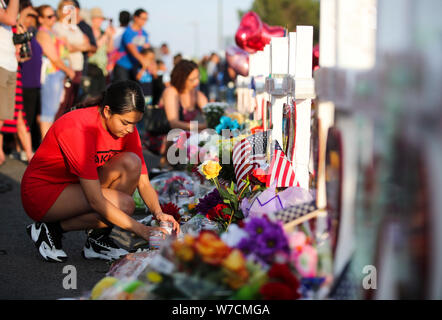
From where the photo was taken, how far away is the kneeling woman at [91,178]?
3666 mm

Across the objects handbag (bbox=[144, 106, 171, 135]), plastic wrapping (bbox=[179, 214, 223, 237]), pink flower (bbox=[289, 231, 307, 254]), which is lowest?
plastic wrapping (bbox=[179, 214, 223, 237])

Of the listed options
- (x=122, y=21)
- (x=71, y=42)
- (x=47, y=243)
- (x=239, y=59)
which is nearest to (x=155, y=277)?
(x=47, y=243)

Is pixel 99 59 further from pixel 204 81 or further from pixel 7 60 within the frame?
pixel 204 81

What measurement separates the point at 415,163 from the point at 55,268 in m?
2.77

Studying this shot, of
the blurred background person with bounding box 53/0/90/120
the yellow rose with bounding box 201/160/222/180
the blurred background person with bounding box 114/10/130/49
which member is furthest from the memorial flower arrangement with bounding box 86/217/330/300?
the blurred background person with bounding box 114/10/130/49

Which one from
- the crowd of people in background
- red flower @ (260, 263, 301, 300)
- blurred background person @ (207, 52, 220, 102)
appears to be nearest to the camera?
red flower @ (260, 263, 301, 300)

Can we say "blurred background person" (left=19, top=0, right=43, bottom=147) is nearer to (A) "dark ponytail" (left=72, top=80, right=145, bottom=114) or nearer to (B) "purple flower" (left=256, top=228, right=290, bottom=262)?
(A) "dark ponytail" (left=72, top=80, right=145, bottom=114)

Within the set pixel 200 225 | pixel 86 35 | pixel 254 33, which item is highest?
pixel 86 35

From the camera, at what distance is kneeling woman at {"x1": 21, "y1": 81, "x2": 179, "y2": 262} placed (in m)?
3.67

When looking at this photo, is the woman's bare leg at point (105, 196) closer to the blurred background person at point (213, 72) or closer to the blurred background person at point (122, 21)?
the blurred background person at point (122, 21)

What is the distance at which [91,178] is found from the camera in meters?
3.64

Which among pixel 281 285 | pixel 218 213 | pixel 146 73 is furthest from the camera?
pixel 146 73

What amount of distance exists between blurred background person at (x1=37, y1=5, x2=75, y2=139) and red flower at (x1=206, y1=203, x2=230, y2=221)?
5.08 metres

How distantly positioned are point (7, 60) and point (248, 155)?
3174 mm
